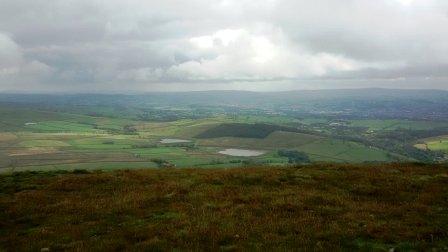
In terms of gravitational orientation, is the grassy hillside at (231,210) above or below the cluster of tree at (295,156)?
above

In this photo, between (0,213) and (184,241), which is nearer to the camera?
(184,241)

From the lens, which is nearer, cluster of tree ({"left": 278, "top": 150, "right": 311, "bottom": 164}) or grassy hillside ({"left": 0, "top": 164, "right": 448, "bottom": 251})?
grassy hillside ({"left": 0, "top": 164, "right": 448, "bottom": 251})

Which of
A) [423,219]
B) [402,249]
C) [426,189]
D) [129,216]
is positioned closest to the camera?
[402,249]

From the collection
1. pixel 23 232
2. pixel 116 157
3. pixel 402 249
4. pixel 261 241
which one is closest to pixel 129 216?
pixel 23 232

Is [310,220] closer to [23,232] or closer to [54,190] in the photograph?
[23,232]

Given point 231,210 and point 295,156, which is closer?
point 231,210

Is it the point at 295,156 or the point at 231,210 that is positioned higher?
the point at 231,210

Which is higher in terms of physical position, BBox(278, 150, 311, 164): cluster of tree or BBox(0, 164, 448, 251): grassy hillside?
BBox(0, 164, 448, 251): grassy hillside

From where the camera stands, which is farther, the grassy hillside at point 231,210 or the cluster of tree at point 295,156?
the cluster of tree at point 295,156
